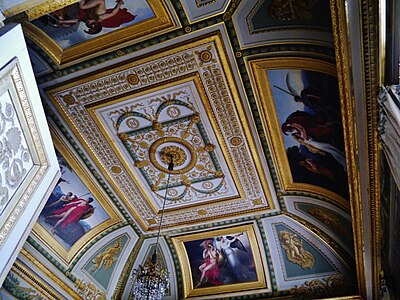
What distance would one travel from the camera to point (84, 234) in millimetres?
9312

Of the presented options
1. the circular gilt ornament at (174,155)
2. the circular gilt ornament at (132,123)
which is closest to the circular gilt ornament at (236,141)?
the circular gilt ornament at (174,155)

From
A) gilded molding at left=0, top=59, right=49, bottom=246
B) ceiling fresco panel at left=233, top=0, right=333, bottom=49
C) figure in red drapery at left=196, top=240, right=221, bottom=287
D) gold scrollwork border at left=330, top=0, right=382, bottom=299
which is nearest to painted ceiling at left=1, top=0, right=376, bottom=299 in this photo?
ceiling fresco panel at left=233, top=0, right=333, bottom=49

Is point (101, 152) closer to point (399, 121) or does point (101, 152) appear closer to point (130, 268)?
point (130, 268)

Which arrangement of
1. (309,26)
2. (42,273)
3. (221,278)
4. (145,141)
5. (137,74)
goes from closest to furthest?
(309,26), (137,74), (145,141), (42,273), (221,278)

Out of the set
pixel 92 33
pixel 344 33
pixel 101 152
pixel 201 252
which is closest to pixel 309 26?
pixel 344 33

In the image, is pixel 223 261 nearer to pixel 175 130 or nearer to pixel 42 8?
pixel 175 130

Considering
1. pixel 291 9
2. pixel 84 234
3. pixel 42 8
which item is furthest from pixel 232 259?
pixel 42 8

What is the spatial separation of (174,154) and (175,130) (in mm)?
692

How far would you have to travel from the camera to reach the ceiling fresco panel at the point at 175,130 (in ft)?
21.2

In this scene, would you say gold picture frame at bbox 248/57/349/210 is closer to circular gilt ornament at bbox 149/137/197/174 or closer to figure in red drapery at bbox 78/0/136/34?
circular gilt ornament at bbox 149/137/197/174

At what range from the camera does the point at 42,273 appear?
8.34 meters

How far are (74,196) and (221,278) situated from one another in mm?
4634

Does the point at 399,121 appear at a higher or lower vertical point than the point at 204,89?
lower

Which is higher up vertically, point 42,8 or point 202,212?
point 202,212
